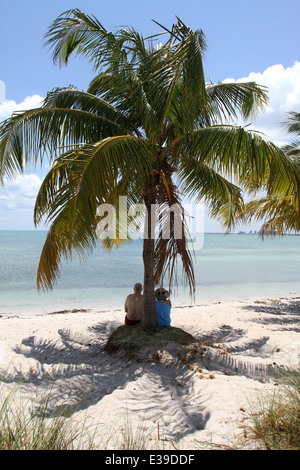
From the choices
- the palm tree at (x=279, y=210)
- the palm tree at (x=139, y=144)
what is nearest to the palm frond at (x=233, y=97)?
the palm tree at (x=139, y=144)

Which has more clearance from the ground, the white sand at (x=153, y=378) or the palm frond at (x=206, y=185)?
the palm frond at (x=206, y=185)

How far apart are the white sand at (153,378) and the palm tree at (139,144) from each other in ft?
4.48

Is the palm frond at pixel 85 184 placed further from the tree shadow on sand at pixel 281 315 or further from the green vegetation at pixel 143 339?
the tree shadow on sand at pixel 281 315

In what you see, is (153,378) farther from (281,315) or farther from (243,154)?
(281,315)

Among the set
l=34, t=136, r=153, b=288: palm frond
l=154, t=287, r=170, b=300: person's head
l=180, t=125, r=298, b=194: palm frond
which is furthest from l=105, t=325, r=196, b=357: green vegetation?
l=180, t=125, r=298, b=194: palm frond

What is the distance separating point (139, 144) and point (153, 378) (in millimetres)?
3394

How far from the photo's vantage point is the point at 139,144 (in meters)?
5.24

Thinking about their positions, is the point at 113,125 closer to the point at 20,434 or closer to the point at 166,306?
the point at 166,306

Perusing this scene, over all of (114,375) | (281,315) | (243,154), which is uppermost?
(243,154)

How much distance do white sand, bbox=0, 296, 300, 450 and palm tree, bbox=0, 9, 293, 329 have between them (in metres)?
1.37

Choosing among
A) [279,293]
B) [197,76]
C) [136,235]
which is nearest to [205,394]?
[197,76]

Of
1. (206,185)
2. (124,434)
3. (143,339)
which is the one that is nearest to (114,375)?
(143,339)

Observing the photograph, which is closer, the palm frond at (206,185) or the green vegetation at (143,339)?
the green vegetation at (143,339)

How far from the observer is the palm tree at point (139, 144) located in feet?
15.7
